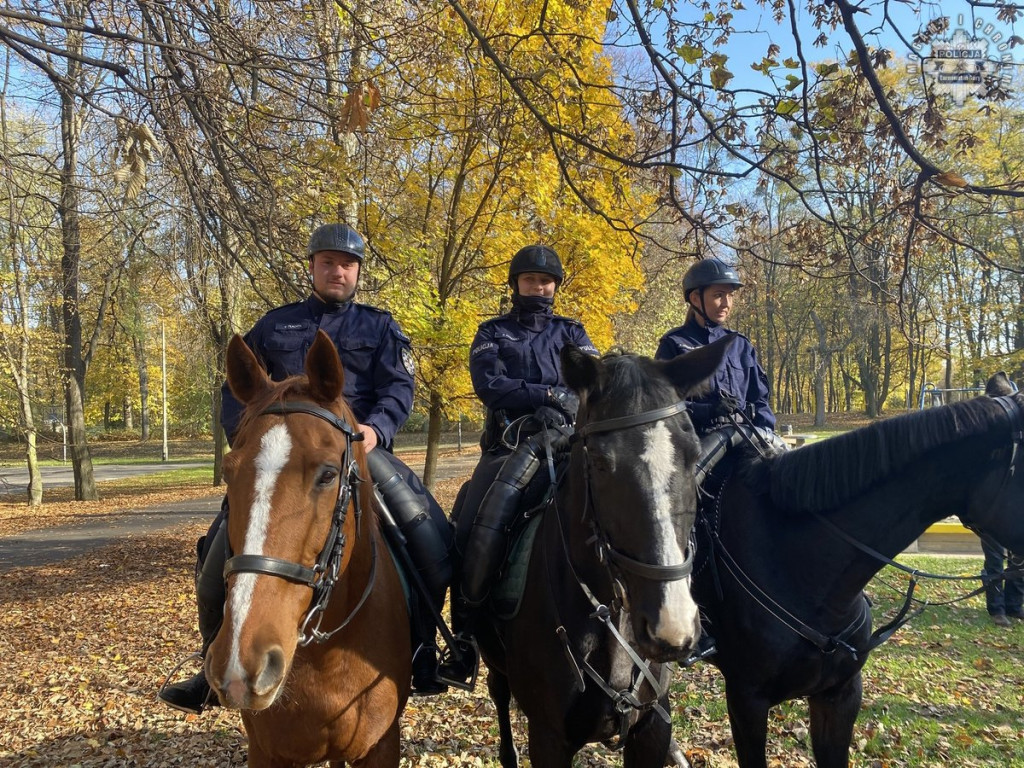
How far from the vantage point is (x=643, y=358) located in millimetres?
2707

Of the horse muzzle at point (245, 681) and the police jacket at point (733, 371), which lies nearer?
the horse muzzle at point (245, 681)

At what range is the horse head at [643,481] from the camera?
2.13m

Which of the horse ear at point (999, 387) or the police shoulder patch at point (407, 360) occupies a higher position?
the police shoulder patch at point (407, 360)

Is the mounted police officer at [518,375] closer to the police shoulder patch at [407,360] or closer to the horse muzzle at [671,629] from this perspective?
the police shoulder patch at [407,360]

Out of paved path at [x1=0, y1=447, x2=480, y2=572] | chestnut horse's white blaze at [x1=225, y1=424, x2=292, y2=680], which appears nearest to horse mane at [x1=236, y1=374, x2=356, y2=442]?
chestnut horse's white blaze at [x1=225, y1=424, x2=292, y2=680]

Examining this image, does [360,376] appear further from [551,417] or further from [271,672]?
[271,672]

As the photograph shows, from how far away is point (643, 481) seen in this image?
7.39 ft

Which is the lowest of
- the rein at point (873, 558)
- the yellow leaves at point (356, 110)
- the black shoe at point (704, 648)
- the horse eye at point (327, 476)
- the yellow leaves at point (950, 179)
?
the black shoe at point (704, 648)

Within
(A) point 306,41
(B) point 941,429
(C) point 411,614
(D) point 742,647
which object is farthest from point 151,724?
(A) point 306,41

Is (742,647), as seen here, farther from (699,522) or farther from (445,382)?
(445,382)

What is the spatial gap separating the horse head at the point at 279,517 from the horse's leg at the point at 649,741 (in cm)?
178

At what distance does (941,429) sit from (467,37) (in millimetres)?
5819

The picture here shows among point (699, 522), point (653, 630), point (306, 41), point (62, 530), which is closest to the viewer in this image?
point (653, 630)

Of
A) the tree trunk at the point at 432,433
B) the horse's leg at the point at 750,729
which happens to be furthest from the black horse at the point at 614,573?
the tree trunk at the point at 432,433
